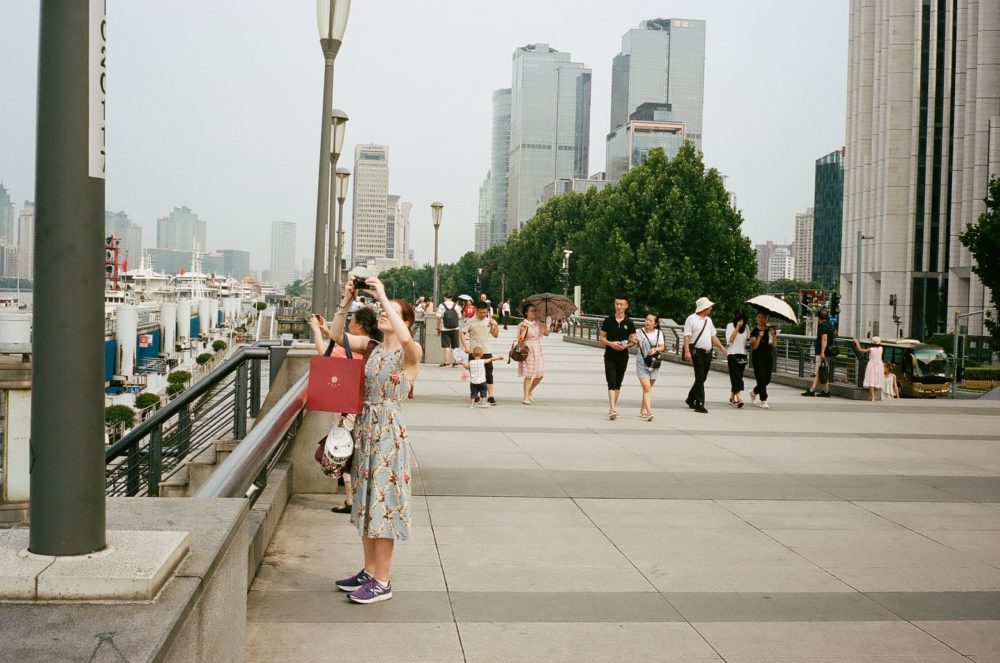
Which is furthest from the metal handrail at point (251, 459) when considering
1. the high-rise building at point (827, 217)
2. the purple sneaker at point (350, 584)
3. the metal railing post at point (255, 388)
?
the high-rise building at point (827, 217)

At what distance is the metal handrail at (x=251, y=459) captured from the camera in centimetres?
405

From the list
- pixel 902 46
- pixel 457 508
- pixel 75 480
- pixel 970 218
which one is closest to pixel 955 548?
pixel 457 508

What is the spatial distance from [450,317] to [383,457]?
17.9 metres

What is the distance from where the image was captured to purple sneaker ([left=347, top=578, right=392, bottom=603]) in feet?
17.3

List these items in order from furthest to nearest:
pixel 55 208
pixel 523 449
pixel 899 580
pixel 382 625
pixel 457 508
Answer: pixel 523 449 < pixel 457 508 < pixel 899 580 < pixel 382 625 < pixel 55 208

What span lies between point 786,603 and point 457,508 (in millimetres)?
3018

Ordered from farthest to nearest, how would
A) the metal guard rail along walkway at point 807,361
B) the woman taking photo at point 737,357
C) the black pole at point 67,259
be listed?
the metal guard rail along walkway at point 807,361 → the woman taking photo at point 737,357 → the black pole at point 67,259

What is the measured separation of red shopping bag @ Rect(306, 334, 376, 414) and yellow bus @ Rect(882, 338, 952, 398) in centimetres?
2955

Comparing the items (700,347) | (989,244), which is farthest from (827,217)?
(700,347)

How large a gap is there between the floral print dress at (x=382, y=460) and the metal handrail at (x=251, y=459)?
0.50 m

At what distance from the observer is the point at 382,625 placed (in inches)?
197


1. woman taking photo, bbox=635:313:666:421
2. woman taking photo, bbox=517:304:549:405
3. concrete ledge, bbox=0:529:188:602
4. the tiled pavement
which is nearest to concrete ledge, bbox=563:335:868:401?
woman taking photo, bbox=517:304:549:405

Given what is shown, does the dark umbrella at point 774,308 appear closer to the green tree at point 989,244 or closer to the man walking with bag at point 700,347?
the man walking with bag at point 700,347

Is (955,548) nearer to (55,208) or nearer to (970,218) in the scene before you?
(55,208)
